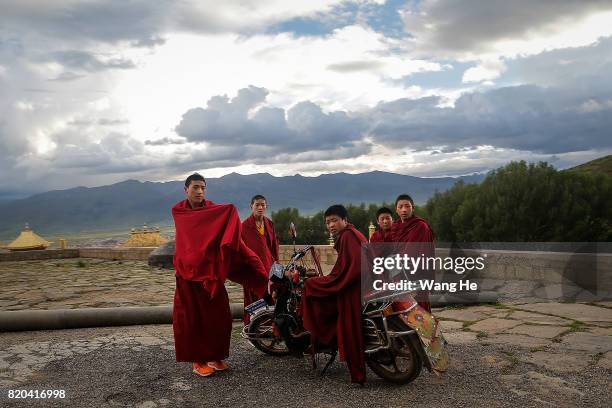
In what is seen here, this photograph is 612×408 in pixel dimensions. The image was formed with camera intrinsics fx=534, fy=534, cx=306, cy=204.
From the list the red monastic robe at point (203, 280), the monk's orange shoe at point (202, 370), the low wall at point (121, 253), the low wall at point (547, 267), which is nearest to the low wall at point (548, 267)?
the low wall at point (547, 267)

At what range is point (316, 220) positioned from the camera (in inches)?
2066

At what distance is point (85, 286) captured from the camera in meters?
12.5

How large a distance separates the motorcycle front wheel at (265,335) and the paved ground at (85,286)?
13.3 ft

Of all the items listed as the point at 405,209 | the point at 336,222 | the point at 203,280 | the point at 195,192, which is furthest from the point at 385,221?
the point at 203,280

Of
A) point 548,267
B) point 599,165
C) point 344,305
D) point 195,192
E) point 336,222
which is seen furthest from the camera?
point 599,165

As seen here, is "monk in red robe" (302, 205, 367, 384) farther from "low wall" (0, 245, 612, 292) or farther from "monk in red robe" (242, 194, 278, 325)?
"low wall" (0, 245, 612, 292)

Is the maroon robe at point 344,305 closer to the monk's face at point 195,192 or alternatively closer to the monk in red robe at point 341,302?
the monk in red robe at point 341,302

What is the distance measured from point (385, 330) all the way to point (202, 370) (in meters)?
1.95

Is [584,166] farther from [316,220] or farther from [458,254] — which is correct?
[458,254]

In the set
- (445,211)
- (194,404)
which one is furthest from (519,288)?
(445,211)

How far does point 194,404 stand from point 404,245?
3551 millimetres

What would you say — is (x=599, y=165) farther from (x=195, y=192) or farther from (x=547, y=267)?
(x=195, y=192)

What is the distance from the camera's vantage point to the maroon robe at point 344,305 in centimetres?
498

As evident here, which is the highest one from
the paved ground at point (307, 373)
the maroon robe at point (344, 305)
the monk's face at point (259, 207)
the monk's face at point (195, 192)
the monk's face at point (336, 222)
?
the monk's face at point (195, 192)
